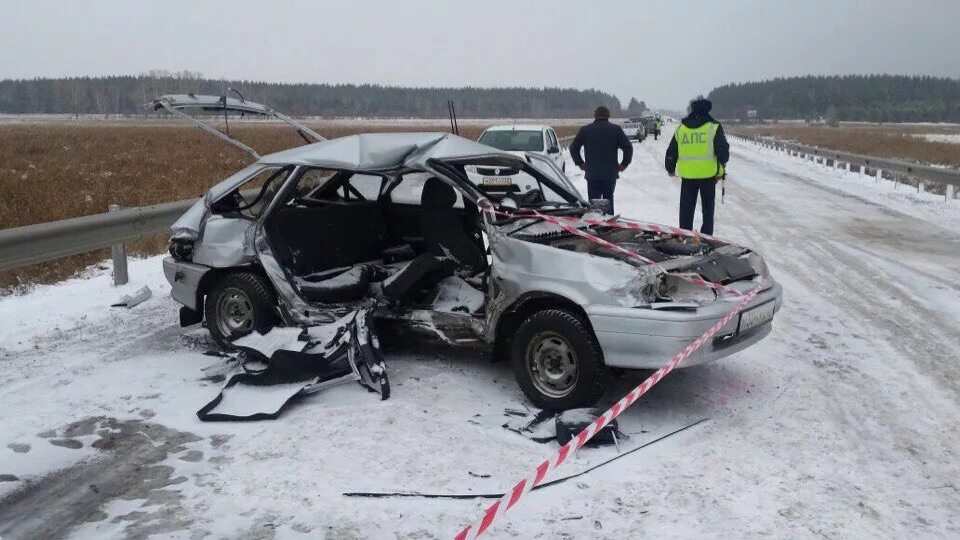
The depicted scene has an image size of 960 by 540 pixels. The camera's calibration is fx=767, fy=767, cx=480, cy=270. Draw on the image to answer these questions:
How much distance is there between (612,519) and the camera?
351cm

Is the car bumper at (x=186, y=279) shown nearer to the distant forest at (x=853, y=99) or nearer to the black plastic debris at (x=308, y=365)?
the black plastic debris at (x=308, y=365)

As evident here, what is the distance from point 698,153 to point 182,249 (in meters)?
6.11

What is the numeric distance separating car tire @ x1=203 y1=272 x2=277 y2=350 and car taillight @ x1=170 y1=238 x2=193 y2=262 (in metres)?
0.37

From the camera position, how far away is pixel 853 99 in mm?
166750

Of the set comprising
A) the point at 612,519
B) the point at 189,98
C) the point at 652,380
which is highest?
the point at 189,98

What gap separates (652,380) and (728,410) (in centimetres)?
90

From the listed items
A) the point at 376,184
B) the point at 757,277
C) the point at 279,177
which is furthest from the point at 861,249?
the point at 279,177

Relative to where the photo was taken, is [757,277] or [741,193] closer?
[757,277]

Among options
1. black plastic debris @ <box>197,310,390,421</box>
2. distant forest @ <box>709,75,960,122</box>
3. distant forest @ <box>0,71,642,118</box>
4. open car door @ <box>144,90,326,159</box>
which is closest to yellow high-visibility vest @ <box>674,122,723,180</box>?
open car door @ <box>144,90,326,159</box>

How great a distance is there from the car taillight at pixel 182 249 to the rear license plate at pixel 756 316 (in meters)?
4.27

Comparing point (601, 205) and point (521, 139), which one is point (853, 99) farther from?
point (601, 205)

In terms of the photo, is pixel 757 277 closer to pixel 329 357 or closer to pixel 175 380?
pixel 329 357

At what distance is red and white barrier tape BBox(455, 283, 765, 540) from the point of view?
10.1 ft

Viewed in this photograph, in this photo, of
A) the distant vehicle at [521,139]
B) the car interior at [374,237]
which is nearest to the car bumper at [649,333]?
the car interior at [374,237]
